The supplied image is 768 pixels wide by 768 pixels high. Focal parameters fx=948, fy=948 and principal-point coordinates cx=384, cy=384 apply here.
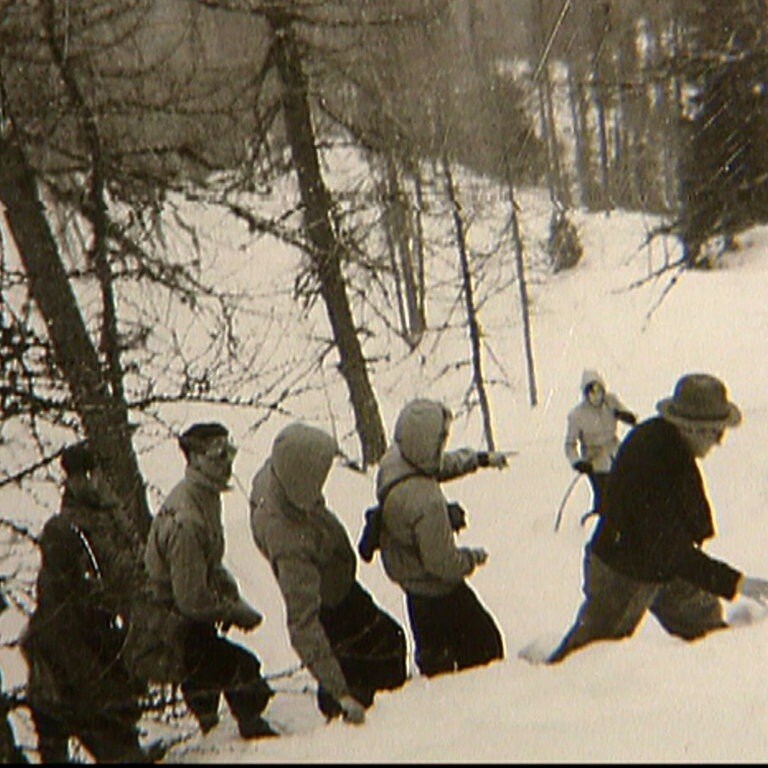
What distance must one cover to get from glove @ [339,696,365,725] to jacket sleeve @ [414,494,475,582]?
926mm

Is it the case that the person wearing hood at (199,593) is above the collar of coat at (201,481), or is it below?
below

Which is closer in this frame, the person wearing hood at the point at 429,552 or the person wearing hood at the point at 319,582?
the person wearing hood at the point at 319,582

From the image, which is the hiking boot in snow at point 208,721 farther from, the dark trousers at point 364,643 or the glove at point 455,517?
the glove at point 455,517

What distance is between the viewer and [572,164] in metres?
43.6

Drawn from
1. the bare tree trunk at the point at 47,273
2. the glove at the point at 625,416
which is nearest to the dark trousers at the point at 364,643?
the bare tree trunk at the point at 47,273

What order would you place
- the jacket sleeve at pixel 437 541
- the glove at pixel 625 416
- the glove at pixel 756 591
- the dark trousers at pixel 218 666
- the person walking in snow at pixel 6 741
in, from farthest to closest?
the glove at pixel 625 416, the dark trousers at pixel 218 666, the jacket sleeve at pixel 437 541, the glove at pixel 756 591, the person walking in snow at pixel 6 741

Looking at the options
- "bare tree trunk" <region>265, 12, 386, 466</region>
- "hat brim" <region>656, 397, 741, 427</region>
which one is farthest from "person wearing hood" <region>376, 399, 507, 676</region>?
"bare tree trunk" <region>265, 12, 386, 466</region>

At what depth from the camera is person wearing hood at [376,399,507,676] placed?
14.8ft

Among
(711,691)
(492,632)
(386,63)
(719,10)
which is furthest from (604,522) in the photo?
(719,10)

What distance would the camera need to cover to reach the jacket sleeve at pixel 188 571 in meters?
4.59

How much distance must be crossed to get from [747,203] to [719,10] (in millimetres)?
5488

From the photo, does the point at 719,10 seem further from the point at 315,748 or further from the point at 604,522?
the point at 315,748

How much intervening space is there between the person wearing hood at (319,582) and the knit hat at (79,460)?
35.7 inches

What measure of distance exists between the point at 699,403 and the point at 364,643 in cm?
203
